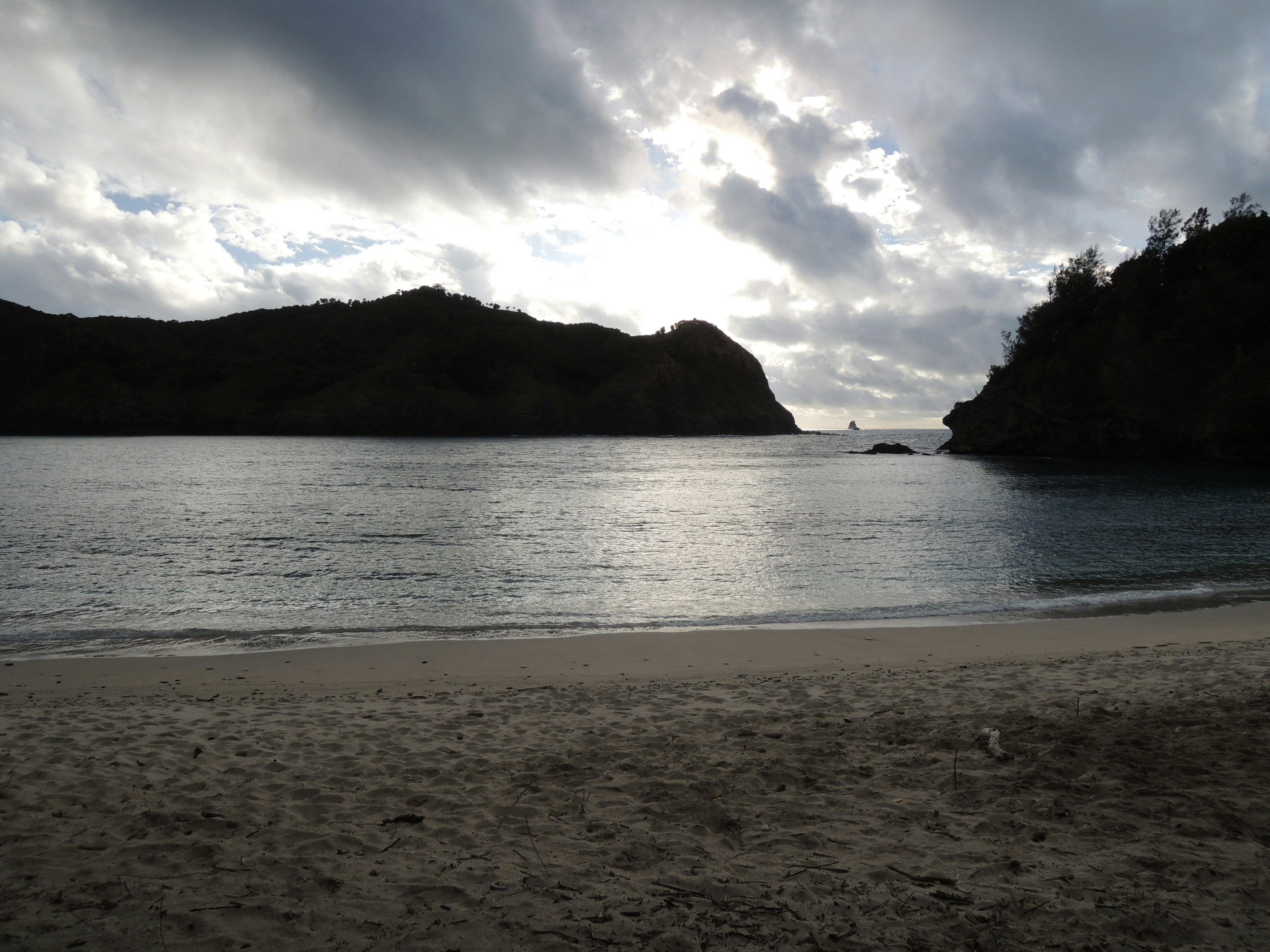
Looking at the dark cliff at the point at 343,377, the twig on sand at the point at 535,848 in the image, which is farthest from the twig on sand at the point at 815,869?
the dark cliff at the point at 343,377

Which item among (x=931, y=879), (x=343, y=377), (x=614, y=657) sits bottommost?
(x=614, y=657)

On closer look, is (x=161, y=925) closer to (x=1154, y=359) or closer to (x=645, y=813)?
(x=645, y=813)

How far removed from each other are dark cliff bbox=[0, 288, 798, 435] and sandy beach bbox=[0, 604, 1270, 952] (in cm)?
14975

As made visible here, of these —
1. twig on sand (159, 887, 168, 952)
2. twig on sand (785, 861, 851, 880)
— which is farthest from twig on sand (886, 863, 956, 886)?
twig on sand (159, 887, 168, 952)

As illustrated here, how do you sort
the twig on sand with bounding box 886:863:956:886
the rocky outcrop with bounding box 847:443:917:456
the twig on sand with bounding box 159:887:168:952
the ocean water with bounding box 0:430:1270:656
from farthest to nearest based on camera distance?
the rocky outcrop with bounding box 847:443:917:456 < the ocean water with bounding box 0:430:1270:656 < the twig on sand with bounding box 886:863:956:886 < the twig on sand with bounding box 159:887:168:952

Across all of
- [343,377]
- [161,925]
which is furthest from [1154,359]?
[343,377]

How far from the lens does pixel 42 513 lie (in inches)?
1060

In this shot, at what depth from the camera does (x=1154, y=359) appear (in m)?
65.1

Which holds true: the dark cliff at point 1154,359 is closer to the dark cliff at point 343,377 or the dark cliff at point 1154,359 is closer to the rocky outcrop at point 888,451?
the rocky outcrop at point 888,451

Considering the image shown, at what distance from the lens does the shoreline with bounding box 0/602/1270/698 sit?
8969 millimetres

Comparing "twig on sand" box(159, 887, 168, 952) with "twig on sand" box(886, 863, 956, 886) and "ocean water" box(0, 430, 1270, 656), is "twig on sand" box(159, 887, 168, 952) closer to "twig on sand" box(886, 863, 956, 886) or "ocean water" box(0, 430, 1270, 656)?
"twig on sand" box(886, 863, 956, 886)

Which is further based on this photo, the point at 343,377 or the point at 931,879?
the point at 343,377

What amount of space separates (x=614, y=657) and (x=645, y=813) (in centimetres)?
555

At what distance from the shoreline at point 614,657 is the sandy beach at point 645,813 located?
43cm
